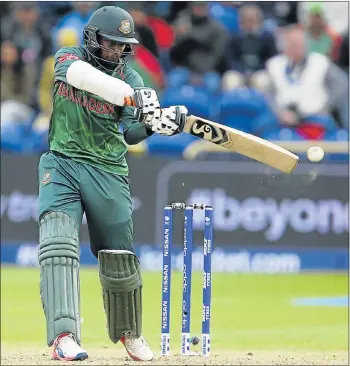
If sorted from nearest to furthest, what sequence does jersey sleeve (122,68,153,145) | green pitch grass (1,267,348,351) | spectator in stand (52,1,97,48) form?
jersey sleeve (122,68,153,145)
green pitch grass (1,267,348,351)
spectator in stand (52,1,97,48)

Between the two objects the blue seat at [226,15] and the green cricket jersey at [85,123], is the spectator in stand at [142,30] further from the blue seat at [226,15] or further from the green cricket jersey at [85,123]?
the green cricket jersey at [85,123]

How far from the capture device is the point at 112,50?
234 inches

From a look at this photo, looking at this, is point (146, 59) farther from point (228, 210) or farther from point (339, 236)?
point (339, 236)

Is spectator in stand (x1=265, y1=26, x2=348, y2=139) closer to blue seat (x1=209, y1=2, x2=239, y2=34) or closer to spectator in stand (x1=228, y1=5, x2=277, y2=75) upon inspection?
spectator in stand (x1=228, y1=5, x2=277, y2=75)

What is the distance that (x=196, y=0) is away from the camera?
13648 millimetres

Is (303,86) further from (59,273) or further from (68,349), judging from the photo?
(68,349)

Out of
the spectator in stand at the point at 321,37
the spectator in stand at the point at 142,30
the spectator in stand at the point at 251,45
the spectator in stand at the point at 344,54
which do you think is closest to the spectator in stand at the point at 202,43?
the spectator in stand at the point at 251,45

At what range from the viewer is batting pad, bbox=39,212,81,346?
19.0ft

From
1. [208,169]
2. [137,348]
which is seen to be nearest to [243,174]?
[208,169]

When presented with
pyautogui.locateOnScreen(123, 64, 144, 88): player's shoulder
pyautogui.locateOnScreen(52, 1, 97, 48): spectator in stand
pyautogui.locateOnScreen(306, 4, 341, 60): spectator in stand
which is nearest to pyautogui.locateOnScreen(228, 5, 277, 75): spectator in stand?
pyautogui.locateOnScreen(306, 4, 341, 60): spectator in stand

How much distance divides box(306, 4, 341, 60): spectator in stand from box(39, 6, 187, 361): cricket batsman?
306 inches

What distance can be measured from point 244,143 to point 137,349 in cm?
142

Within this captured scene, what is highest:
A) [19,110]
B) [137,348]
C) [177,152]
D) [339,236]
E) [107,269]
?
[19,110]

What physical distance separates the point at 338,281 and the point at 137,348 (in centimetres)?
597
